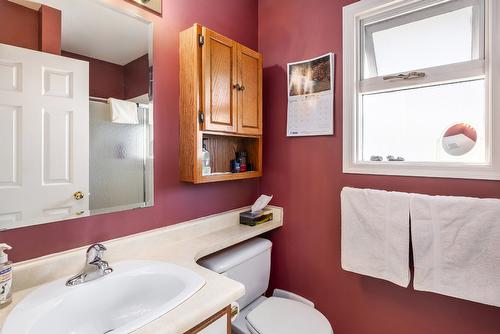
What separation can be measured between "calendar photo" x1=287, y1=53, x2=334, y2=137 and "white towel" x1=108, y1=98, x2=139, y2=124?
3.04 ft

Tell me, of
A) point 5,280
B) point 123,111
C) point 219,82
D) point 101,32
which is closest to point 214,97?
point 219,82

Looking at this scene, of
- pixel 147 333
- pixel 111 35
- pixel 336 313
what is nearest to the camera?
pixel 147 333

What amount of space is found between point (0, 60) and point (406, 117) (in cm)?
171

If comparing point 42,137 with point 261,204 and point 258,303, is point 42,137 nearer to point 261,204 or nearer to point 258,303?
point 261,204

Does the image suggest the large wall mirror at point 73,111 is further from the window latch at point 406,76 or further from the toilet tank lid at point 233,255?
the window latch at point 406,76

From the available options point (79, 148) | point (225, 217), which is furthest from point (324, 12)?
point (79, 148)

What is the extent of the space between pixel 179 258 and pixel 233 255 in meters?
0.36

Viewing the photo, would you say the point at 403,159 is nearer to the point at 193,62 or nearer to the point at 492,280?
the point at 492,280

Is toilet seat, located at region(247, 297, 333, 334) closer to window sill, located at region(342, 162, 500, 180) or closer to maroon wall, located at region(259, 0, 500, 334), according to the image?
maroon wall, located at region(259, 0, 500, 334)

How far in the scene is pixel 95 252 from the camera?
3.10 ft

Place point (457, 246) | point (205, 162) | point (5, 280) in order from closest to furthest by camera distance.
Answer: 1. point (5, 280)
2. point (457, 246)
3. point (205, 162)

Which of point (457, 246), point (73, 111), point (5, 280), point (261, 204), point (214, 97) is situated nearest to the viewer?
point (5, 280)

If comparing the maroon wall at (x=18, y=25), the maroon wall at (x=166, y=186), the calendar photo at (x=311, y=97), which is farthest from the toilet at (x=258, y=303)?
the maroon wall at (x=18, y=25)

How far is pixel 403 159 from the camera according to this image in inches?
53.0
